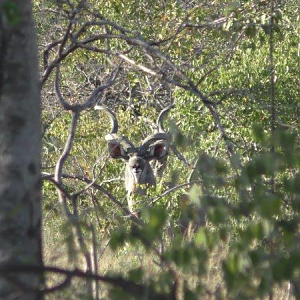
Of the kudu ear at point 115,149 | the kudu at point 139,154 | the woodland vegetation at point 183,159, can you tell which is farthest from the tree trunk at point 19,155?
the kudu at point 139,154

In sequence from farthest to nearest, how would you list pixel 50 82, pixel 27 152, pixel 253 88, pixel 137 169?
pixel 50 82, pixel 137 169, pixel 253 88, pixel 27 152

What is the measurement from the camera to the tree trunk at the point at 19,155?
2.81m

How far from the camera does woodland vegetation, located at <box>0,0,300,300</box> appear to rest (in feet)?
8.38

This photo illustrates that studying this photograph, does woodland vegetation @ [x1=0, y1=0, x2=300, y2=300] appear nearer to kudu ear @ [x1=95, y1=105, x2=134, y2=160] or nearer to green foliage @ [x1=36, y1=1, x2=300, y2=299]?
green foliage @ [x1=36, y1=1, x2=300, y2=299]

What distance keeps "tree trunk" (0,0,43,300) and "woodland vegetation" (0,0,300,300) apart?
0.43 feet

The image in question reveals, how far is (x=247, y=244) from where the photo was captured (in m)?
2.52

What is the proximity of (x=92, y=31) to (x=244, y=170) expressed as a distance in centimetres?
788

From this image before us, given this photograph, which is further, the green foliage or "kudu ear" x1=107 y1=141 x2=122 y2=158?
"kudu ear" x1=107 y1=141 x2=122 y2=158

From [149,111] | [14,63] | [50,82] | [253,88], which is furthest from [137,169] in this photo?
[14,63]

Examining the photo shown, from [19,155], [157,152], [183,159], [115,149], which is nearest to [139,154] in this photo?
[157,152]

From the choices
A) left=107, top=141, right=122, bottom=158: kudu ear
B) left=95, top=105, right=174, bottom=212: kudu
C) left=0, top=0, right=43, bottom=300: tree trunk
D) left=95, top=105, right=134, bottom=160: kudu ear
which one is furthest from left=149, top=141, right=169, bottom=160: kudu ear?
left=0, top=0, right=43, bottom=300: tree trunk

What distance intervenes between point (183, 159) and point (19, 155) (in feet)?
11.1

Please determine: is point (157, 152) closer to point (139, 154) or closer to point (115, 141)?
point (139, 154)

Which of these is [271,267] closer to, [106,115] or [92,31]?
[92,31]
